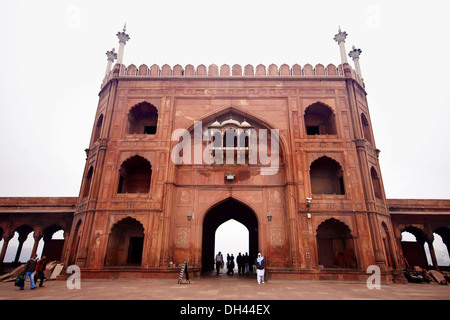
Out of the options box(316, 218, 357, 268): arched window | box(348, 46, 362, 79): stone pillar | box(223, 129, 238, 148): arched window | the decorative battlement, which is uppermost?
box(348, 46, 362, 79): stone pillar

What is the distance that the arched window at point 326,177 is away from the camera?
1455cm

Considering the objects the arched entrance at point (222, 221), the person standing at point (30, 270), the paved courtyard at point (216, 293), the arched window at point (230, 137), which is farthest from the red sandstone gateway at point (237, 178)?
the person standing at point (30, 270)

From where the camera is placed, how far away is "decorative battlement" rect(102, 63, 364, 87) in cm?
1581

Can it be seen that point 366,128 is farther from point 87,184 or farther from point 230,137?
point 87,184

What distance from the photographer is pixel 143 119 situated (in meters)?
16.6

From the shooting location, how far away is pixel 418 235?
16.8 meters

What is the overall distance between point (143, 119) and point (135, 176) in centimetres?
374

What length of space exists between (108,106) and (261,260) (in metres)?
11.8

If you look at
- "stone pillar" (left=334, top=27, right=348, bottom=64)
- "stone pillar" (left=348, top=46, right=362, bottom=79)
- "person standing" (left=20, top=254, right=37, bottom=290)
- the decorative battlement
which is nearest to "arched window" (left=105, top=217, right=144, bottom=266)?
"person standing" (left=20, top=254, right=37, bottom=290)

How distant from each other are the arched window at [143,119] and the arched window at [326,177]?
997 cm

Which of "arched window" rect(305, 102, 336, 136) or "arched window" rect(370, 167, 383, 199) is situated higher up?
"arched window" rect(305, 102, 336, 136)

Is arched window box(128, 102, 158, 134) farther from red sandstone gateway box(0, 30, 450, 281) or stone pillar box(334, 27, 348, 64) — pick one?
stone pillar box(334, 27, 348, 64)

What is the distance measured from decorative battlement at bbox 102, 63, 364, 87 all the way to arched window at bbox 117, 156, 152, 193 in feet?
17.5

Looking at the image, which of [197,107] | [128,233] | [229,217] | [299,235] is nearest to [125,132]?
[197,107]
